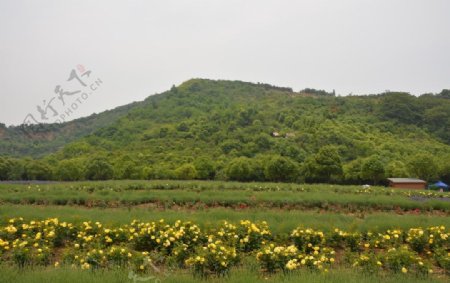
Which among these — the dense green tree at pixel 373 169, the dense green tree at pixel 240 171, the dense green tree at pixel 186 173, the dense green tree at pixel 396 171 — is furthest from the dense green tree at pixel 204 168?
the dense green tree at pixel 396 171

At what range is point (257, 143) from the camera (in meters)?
56.2

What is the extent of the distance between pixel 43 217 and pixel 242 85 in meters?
99.4

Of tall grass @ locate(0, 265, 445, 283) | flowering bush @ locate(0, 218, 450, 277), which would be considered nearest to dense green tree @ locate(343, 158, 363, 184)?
flowering bush @ locate(0, 218, 450, 277)

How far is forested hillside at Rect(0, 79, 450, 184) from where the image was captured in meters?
38.5

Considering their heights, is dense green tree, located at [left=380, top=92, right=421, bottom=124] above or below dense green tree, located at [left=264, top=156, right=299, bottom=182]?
above

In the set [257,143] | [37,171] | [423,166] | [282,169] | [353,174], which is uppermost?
[257,143]

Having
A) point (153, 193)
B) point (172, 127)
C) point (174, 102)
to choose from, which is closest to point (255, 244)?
point (153, 193)

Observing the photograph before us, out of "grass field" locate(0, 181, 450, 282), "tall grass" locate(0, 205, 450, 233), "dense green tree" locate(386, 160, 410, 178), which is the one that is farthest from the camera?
"dense green tree" locate(386, 160, 410, 178)

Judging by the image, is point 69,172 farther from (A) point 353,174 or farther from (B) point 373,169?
(B) point 373,169

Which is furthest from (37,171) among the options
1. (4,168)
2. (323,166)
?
(323,166)

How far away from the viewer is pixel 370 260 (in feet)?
20.6

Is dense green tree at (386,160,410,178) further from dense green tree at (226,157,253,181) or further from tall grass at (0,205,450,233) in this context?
tall grass at (0,205,450,233)

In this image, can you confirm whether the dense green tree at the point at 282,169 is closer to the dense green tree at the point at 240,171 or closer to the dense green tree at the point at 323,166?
the dense green tree at the point at 323,166

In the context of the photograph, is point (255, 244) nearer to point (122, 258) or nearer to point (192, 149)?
point (122, 258)
